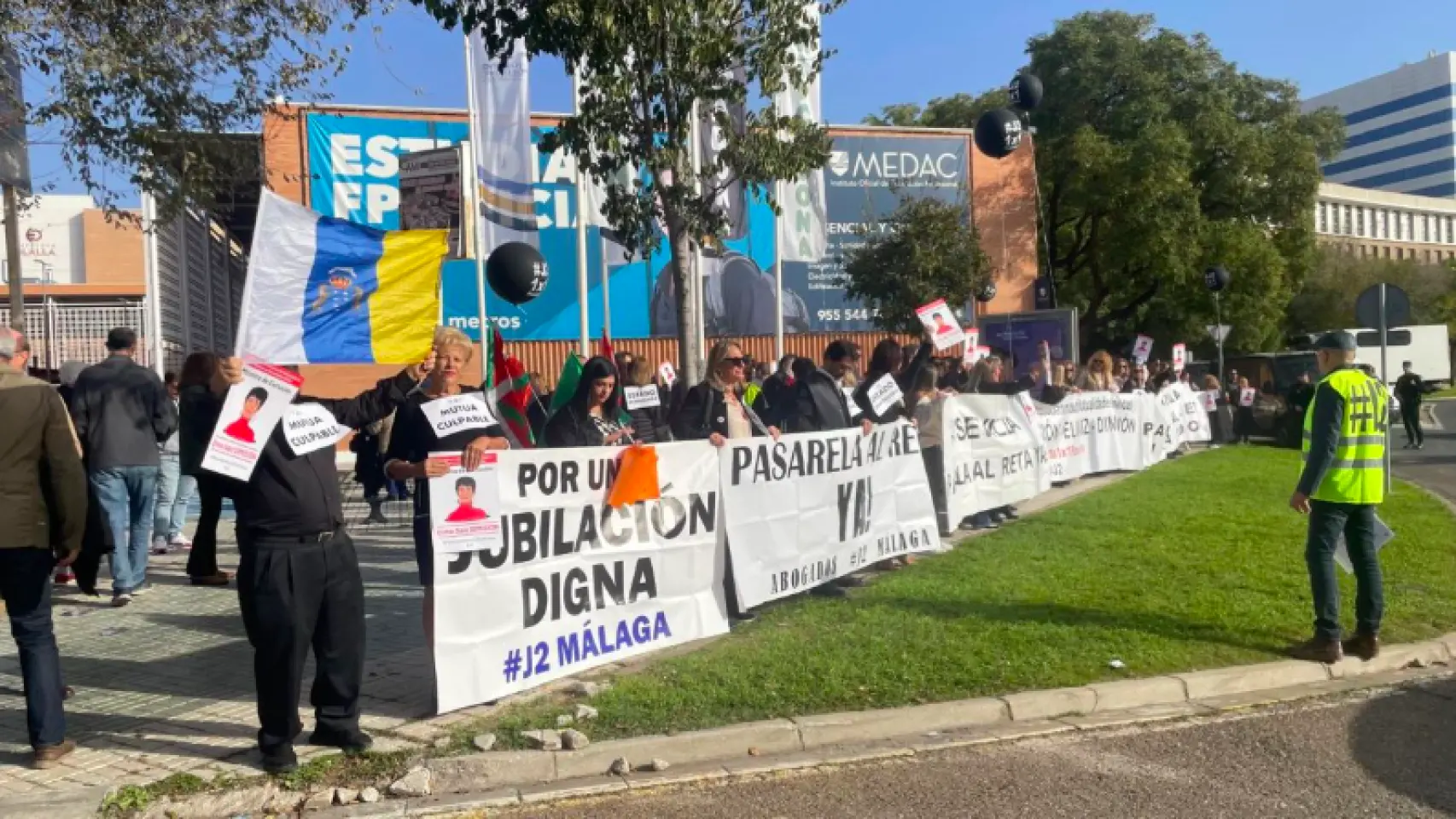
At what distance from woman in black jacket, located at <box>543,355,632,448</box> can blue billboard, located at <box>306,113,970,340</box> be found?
16526 mm

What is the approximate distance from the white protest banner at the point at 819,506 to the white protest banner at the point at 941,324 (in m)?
2.33

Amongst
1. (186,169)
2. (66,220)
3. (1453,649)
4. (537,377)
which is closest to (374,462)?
(537,377)

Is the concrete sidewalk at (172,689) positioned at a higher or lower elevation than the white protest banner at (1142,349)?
lower

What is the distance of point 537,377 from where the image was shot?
40.8 feet

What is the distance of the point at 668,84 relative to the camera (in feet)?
33.0

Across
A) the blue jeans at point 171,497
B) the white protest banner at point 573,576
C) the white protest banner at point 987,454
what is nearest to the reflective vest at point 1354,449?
the white protest banner at point 573,576

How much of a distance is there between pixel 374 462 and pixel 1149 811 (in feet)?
30.8

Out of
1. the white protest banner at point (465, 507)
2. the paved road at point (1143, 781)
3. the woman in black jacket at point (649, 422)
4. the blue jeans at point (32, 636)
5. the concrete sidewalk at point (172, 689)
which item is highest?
the woman in black jacket at point (649, 422)

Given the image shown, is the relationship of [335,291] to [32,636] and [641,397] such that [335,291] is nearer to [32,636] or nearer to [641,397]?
[32,636]

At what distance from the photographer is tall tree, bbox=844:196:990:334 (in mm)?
25859

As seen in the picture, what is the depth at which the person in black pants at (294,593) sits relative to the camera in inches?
193

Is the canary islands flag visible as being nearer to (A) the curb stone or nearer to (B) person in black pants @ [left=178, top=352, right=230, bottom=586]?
(A) the curb stone

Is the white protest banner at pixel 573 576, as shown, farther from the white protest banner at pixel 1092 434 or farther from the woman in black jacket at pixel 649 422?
the white protest banner at pixel 1092 434

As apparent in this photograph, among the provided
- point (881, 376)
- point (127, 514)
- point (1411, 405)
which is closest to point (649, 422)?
point (881, 376)
